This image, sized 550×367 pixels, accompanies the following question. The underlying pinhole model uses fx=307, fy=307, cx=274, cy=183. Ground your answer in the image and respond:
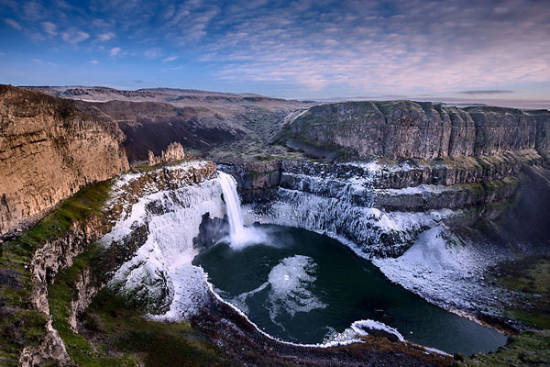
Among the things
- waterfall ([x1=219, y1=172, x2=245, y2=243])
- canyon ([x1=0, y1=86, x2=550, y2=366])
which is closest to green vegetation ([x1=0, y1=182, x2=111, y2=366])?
canyon ([x1=0, y1=86, x2=550, y2=366])

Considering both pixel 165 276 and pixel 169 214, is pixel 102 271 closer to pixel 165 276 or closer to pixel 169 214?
pixel 165 276

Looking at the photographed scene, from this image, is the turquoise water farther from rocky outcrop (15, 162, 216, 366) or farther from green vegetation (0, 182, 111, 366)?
green vegetation (0, 182, 111, 366)

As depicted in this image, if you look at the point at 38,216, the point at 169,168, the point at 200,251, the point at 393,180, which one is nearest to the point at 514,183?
the point at 393,180

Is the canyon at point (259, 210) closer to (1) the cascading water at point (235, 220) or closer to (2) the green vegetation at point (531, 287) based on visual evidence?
(1) the cascading water at point (235, 220)

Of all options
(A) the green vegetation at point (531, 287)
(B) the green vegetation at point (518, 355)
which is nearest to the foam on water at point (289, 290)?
(B) the green vegetation at point (518, 355)

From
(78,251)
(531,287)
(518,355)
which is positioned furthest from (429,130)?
(78,251)
